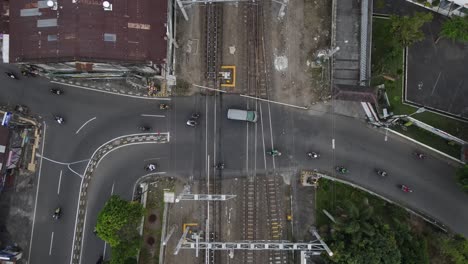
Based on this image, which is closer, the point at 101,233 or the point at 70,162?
the point at 101,233

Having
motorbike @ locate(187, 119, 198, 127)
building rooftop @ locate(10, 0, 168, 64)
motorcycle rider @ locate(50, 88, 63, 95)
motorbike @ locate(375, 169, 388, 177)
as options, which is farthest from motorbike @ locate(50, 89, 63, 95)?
motorbike @ locate(375, 169, 388, 177)

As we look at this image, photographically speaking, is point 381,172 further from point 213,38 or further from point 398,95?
point 213,38

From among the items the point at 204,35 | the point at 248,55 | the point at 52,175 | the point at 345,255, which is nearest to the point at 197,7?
the point at 204,35

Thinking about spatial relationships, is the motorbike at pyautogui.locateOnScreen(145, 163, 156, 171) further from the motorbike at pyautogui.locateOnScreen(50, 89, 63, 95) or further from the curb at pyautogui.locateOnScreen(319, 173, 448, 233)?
the curb at pyautogui.locateOnScreen(319, 173, 448, 233)

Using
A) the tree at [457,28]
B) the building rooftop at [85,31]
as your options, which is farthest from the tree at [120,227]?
the tree at [457,28]

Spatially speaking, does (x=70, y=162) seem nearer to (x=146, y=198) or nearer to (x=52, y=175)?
(x=52, y=175)
